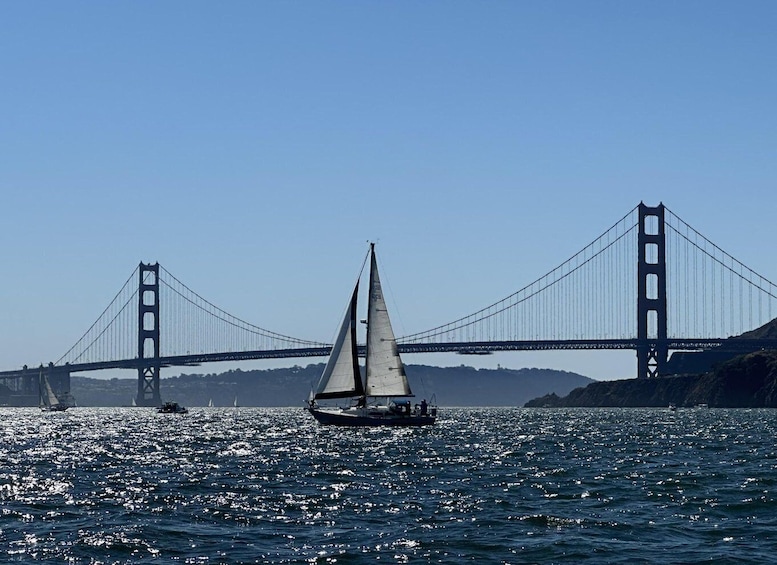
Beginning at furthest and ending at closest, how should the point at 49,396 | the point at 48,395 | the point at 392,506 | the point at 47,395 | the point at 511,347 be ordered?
1. the point at 47,395
2. the point at 48,395
3. the point at 49,396
4. the point at 511,347
5. the point at 392,506

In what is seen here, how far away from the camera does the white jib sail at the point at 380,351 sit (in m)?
79.4

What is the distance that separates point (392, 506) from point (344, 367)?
4914 centimetres

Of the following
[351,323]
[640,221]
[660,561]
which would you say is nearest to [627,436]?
[351,323]

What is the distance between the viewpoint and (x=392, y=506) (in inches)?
1218

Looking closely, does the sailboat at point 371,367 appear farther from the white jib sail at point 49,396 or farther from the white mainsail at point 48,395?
the white mainsail at point 48,395

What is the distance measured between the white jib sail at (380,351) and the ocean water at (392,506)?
80.8ft

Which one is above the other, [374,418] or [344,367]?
[344,367]

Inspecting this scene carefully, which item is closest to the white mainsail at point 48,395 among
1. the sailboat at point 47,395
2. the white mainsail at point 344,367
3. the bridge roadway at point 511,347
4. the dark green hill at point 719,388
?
the sailboat at point 47,395

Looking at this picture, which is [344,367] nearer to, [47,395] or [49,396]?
[49,396]

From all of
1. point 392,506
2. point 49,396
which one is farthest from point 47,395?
point 392,506

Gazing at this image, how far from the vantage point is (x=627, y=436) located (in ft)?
228

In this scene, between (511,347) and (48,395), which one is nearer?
(511,347)

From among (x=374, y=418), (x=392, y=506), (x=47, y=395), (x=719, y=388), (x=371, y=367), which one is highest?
(x=371, y=367)

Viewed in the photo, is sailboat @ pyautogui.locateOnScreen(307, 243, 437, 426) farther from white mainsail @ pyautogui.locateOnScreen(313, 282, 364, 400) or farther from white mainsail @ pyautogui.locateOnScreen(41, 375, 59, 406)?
white mainsail @ pyautogui.locateOnScreen(41, 375, 59, 406)
